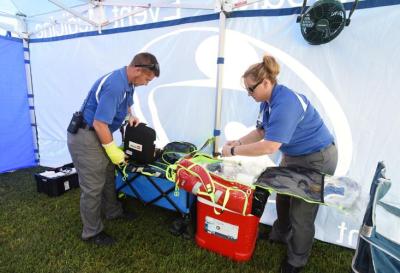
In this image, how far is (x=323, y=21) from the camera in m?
2.18

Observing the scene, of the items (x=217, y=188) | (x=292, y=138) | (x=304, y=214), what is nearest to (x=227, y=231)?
(x=217, y=188)

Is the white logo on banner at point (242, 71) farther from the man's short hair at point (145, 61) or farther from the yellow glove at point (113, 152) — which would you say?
the yellow glove at point (113, 152)

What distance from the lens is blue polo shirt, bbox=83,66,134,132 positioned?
202 cm

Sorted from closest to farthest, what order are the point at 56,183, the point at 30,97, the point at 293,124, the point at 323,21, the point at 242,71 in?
the point at 293,124, the point at 323,21, the point at 242,71, the point at 56,183, the point at 30,97

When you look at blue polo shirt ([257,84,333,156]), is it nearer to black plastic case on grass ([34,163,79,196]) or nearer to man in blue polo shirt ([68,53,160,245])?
man in blue polo shirt ([68,53,160,245])

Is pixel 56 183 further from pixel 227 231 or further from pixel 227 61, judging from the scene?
pixel 227 61

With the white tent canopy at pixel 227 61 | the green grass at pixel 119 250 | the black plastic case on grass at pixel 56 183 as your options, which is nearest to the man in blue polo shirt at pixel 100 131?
the green grass at pixel 119 250

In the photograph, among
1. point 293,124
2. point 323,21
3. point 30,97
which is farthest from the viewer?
point 30,97

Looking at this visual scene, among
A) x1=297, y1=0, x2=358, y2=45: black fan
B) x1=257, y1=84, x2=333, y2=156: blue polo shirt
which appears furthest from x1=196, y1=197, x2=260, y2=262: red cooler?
x1=297, y1=0, x2=358, y2=45: black fan

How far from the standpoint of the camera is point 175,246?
2.46 m

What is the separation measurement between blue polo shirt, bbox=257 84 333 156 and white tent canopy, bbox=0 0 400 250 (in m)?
0.52

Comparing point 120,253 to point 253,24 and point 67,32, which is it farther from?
point 67,32

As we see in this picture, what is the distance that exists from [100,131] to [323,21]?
2061 millimetres

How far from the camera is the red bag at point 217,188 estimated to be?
6.15 ft
